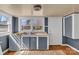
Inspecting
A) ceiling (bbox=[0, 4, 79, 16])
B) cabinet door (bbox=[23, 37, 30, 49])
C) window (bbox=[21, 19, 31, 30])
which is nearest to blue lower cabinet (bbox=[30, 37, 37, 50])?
cabinet door (bbox=[23, 37, 30, 49])

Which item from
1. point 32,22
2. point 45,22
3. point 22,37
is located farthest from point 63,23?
point 22,37

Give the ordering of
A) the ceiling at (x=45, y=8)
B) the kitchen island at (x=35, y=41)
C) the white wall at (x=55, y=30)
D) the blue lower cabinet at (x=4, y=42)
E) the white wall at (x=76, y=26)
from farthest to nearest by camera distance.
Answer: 1. the white wall at (x=55, y=30)
2. the kitchen island at (x=35, y=41)
3. the white wall at (x=76, y=26)
4. the blue lower cabinet at (x=4, y=42)
5. the ceiling at (x=45, y=8)

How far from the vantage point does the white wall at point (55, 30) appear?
28.7 feet

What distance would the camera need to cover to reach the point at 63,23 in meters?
8.62

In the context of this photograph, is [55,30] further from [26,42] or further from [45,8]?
[45,8]

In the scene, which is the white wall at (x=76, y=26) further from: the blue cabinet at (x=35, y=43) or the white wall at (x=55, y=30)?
Result: the white wall at (x=55, y=30)

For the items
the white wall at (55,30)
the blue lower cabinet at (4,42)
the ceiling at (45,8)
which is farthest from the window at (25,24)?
the ceiling at (45,8)

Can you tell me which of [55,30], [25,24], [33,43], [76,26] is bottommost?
[33,43]

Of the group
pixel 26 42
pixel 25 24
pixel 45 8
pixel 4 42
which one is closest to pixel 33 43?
pixel 26 42

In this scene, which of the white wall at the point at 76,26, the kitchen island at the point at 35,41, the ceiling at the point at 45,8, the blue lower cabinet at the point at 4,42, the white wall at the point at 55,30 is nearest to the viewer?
the ceiling at the point at 45,8

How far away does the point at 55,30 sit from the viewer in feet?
28.8

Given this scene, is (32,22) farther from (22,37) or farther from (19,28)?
(22,37)

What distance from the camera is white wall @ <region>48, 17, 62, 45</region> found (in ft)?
28.7

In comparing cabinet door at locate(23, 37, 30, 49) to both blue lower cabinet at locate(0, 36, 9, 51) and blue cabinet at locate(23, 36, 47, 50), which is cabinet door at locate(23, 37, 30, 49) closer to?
blue cabinet at locate(23, 36, 47, 50)
